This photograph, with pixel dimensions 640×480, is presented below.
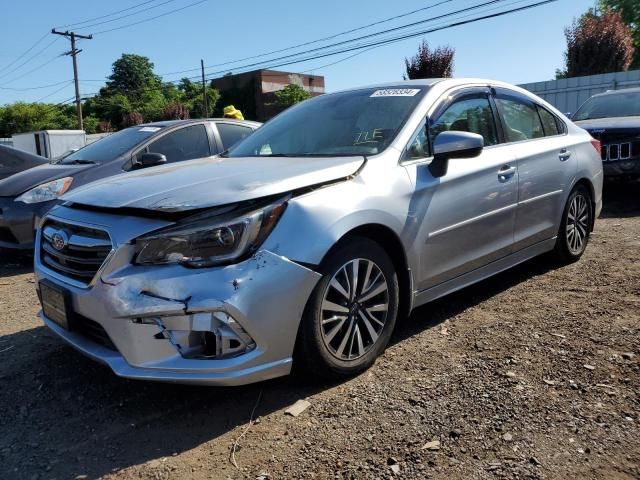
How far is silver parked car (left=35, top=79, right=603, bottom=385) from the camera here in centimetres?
252

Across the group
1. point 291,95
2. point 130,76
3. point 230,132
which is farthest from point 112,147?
point 130,76

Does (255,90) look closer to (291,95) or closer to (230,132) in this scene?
(291,95)

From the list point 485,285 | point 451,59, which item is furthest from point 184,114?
point 485,285

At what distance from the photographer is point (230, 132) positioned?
708 cm

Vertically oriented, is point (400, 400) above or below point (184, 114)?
below

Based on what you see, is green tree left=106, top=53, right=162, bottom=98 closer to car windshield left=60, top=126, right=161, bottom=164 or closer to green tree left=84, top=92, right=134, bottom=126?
green tree left=84, top=92, right=134, bottom=126

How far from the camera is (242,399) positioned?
113 inches

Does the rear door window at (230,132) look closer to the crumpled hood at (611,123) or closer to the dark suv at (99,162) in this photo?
the dark suv at (99,162)

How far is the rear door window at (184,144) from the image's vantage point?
6.39m

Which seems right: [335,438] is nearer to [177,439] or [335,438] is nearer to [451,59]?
[177,439]

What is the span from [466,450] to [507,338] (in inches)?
49.8

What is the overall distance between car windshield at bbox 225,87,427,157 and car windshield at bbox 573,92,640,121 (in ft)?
20.8

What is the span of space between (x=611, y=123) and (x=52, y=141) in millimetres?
22063

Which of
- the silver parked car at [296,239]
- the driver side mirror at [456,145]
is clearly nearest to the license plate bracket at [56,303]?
the silver parked car at [296,239]
